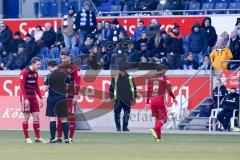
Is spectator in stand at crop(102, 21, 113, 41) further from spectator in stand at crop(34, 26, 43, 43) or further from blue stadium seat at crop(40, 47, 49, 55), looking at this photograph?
spectator in stand at crop(34, 26, 43, 43)

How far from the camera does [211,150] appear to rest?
20703mm

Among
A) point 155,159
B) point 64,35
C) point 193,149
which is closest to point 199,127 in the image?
point 64,35

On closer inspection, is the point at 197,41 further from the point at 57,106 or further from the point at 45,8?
the point at 57,106

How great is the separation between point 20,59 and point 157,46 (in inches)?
215

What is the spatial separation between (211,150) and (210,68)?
11.9m

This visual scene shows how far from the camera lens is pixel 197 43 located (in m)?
33.2

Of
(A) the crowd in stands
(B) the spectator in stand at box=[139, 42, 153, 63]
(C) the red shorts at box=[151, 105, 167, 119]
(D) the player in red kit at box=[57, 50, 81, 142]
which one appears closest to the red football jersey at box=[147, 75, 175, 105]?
(C) the red shorts at box=[151, 105, 167, 119]

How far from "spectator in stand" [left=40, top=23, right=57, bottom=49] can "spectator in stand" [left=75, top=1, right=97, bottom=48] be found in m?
1.04

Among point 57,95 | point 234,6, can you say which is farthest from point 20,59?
point 57,95

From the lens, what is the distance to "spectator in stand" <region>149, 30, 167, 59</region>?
33056mm

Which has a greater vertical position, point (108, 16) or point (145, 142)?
point (108, 16)

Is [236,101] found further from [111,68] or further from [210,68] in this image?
[111,68]

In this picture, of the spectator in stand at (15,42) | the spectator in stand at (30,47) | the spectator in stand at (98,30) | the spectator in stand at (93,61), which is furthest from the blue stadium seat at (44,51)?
the spectator in stand at (93,61)

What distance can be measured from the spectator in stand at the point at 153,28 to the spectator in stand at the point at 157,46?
0.70ft
